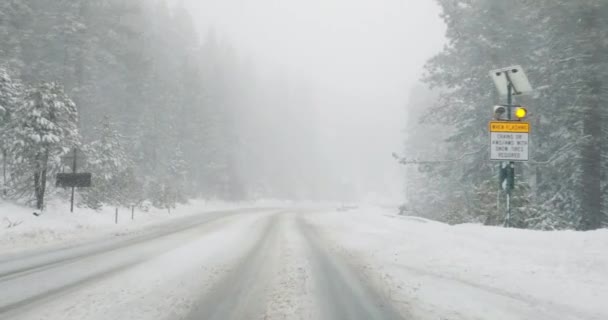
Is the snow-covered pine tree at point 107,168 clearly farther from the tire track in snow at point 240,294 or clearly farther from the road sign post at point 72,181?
the tire track in snow at point 240,294

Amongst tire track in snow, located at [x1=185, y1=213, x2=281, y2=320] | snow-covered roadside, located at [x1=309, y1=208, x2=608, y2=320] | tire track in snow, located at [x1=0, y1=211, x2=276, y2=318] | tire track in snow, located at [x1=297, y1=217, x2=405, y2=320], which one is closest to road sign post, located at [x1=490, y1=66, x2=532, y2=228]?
snow-covered roadside, located at [x1=309, y1=208, x2=608, y2=320]

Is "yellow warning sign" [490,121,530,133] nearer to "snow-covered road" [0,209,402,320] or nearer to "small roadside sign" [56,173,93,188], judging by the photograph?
"snow-covered road" [0,209,402,320]

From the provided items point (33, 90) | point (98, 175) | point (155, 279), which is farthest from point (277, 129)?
point (155, 279)

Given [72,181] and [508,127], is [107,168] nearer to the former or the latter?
[72,181]

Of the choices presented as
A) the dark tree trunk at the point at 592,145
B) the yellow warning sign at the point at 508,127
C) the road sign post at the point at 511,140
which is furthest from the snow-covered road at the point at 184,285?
the dark tree trunk at the point at 592,145

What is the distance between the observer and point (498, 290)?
5.93 meters

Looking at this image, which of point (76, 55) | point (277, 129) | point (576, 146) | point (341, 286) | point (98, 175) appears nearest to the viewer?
point (341, 286)

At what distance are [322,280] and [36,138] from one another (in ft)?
45.7

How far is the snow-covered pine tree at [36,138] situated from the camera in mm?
14672

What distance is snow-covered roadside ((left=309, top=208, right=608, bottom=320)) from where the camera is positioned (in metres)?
5.04

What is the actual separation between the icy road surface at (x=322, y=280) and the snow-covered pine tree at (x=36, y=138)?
689 centimetres

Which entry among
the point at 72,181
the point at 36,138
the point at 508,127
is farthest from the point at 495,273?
the point at 36,138

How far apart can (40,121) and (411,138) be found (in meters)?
36.5

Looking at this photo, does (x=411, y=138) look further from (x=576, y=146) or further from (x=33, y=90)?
(x=33, y=90)
